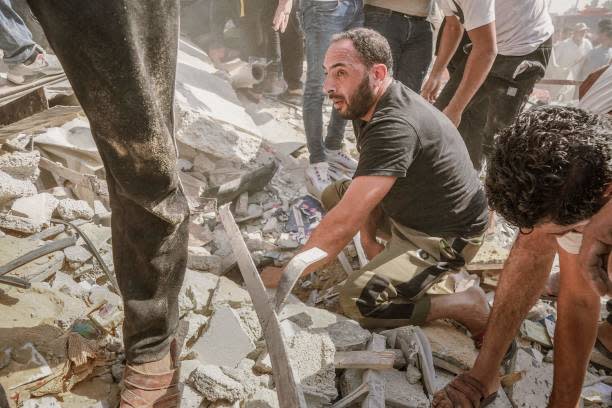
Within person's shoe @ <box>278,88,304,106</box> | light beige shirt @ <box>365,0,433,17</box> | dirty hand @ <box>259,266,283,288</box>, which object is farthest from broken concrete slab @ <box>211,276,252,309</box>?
person's shoe @ <box>278,88,304,106</box>

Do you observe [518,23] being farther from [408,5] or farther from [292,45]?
[292,45]

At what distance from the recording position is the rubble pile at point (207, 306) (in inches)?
75.3

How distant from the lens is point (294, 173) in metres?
4.79

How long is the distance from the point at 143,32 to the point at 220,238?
8.07 feet

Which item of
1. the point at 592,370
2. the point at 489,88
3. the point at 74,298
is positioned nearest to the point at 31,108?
the point at 74,298

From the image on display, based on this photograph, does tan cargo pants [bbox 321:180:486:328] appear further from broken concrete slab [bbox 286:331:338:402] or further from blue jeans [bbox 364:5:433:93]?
blue jeans [bbox 364:5:433:93]

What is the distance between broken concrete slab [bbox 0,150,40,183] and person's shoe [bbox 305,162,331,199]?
2355 mm

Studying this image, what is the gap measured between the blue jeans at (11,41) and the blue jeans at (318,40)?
8.12 ft

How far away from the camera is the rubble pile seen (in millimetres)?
1912

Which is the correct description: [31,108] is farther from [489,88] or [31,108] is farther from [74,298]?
[489,88]

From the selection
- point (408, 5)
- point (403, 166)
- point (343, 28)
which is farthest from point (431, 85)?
point (403, 166)

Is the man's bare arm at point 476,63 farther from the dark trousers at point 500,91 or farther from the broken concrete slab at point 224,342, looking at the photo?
the broken concrete slab at point 224,342

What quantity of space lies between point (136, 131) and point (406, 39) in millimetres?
3540

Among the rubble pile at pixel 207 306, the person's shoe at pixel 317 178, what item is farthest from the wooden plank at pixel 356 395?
the person's shoe at pixel 317 178
